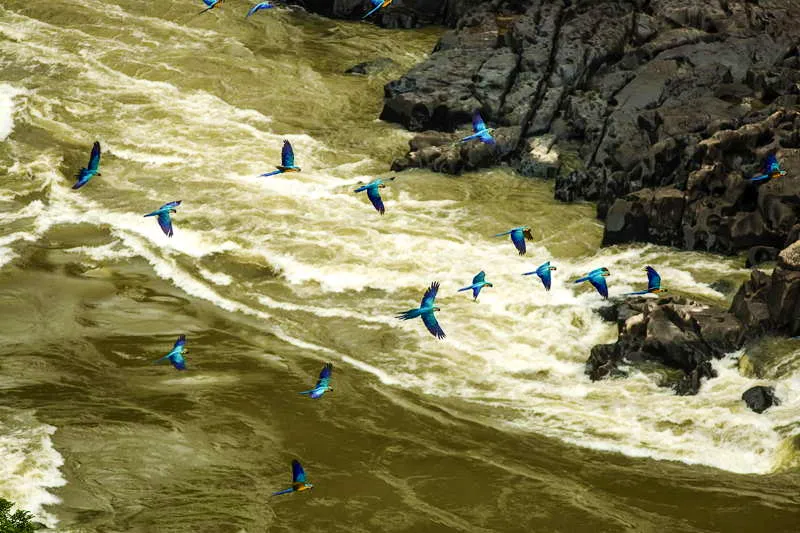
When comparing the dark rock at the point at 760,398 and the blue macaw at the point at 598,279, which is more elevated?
the blue macaw at the point at 598,279

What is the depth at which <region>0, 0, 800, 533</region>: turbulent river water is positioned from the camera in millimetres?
10985

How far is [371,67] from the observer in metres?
26.2

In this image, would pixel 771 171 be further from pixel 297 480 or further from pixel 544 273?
pixel 297 480

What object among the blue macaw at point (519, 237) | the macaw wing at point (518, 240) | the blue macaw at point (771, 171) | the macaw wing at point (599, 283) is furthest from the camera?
the blue macaw at point (771, 171)

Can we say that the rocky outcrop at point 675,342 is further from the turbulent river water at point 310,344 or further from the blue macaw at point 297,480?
the blue macaw at point 297,480

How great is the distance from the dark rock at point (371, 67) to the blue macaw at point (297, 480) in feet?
54.0

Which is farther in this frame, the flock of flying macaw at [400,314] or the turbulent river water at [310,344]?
the flock of flying macaw at [400,314]

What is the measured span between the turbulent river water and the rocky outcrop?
24 cm

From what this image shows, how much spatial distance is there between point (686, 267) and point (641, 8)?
861cm

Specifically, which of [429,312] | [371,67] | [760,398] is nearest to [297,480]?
[429,312]

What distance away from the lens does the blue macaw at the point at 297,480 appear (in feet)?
30.9

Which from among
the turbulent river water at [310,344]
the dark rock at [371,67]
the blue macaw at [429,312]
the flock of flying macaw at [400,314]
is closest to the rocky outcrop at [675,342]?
the turbulent river water at [310,344]

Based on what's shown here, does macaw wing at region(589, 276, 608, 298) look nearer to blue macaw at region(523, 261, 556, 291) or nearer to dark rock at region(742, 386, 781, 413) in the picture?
blue macaw at region(523, 261, 556, 291)

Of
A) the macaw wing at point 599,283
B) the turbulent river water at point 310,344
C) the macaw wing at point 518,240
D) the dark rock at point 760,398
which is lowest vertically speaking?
the turbulent river water at point 310,344
